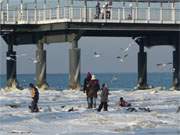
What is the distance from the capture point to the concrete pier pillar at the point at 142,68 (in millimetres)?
56178

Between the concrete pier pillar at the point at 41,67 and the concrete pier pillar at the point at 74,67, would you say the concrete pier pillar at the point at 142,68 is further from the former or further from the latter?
the concrete pier pillar at the point at 41,67

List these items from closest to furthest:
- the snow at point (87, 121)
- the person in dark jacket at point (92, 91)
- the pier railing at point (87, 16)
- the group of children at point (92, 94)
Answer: the snow at point (87, 121), the group of children at point (92, 94), the person in dark jacket at point (92, 91), the pier railing at point (87, 16)

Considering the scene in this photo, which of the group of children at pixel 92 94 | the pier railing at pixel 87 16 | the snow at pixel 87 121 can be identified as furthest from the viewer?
the pier railing at pixel 87 16

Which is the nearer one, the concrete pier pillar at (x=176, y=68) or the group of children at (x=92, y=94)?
the group of children at (x=92, y=94)

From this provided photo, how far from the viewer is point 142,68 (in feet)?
186

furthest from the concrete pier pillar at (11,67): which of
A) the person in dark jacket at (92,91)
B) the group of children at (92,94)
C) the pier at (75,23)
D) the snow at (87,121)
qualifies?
the person in dark jacket at (92,91)

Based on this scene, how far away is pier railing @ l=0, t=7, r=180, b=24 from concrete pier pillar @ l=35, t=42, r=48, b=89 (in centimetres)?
323

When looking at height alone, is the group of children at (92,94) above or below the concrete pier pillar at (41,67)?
above

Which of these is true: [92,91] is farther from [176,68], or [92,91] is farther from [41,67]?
[176,68]

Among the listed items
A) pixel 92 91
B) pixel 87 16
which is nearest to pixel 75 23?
pixel 87 16

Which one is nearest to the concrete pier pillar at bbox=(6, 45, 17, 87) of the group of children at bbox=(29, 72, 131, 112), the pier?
the pier

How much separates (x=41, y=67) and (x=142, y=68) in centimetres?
880

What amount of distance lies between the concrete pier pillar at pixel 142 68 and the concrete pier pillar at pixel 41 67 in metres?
8.13

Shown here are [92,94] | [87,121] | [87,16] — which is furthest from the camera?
[87,16]
